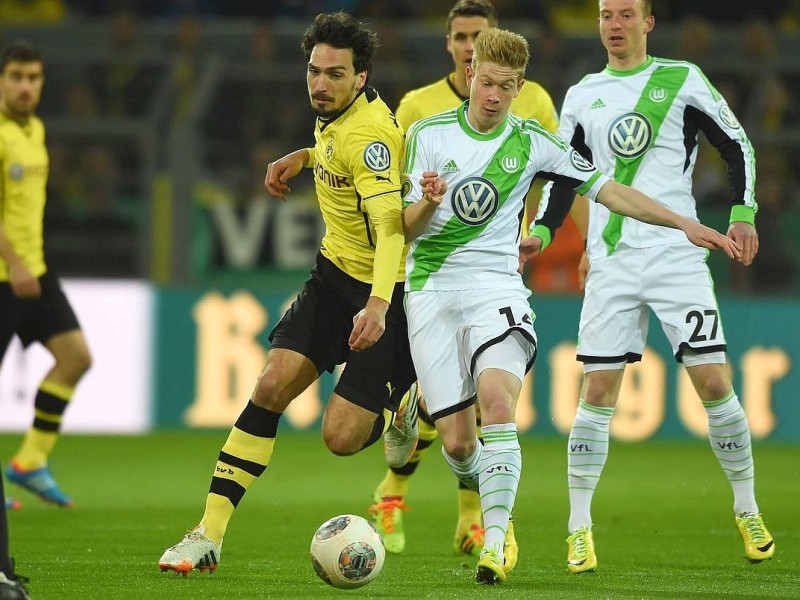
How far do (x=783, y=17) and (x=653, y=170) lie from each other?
32.4 feet

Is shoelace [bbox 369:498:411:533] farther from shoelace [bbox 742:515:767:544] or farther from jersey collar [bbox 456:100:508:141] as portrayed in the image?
jersey collar [bbox 456:100:508:141]

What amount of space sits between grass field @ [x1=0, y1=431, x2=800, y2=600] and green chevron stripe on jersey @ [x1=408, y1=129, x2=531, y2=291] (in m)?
1.25

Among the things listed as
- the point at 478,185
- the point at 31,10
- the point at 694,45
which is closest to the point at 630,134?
the point at 478,185

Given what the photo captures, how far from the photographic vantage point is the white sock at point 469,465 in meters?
5.92

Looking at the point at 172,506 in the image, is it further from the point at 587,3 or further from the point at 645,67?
the point at 587,3

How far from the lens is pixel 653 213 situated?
5750 mm

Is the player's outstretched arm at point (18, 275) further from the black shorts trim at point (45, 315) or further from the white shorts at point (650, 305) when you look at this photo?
the white shorts at point (650, 305)

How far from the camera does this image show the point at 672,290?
6.25 meters

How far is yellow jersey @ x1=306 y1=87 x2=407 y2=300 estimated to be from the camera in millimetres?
5633

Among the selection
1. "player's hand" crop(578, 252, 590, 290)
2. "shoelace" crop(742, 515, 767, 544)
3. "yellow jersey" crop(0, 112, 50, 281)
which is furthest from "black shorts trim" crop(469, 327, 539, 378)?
"yellow jersey" crop(0, 112, 50, 281)

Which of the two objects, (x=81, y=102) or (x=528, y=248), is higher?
(x=81, y=102)

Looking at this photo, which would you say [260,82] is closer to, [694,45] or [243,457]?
[694,45]

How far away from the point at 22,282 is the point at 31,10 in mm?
8631

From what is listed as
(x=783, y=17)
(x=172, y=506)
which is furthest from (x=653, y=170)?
(x=783, y=17)
